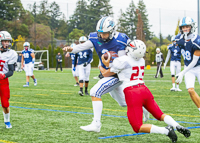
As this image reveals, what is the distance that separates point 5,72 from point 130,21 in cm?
4031

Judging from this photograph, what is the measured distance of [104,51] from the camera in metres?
4.91

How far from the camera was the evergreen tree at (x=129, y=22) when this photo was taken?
42.4 metres

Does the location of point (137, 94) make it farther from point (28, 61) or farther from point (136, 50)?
point (28, 61)

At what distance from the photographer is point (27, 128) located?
16.9ft

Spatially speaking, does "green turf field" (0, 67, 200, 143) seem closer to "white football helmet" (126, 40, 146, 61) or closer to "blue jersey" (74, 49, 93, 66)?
"white football helmet" (126, 40, 146, 61)

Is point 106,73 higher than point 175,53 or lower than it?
lower

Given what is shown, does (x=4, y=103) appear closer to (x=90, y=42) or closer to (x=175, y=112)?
(x=90, y=42)

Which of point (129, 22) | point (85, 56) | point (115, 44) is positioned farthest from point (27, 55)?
point (129, 22)

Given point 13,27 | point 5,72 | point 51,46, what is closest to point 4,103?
point 5,72

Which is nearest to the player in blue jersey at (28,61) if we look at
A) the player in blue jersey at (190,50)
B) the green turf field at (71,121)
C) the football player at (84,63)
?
the football player at (84,63)

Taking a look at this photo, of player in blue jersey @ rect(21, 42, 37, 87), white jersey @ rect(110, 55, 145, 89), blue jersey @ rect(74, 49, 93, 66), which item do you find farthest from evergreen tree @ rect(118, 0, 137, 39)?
white jersey @ rect(110, 55, 145, 89)

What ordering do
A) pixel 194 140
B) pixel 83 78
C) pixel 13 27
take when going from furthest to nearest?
pixel 13 27 < pixel 83 78 < pixel 194 140

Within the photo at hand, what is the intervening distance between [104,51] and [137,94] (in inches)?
46.0

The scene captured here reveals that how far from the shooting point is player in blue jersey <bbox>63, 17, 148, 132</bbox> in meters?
4.57
